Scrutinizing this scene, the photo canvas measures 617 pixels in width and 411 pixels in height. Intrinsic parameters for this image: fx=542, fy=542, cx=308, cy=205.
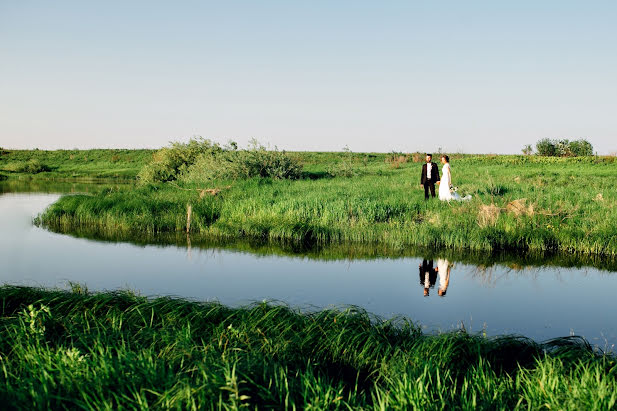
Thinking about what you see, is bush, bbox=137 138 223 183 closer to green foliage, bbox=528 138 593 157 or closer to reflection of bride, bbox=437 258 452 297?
reflection of bride, bbox=437 258 452 297

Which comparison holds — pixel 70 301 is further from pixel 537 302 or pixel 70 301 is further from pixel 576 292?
pixel 576 292

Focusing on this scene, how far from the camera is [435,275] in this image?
43.7 feet

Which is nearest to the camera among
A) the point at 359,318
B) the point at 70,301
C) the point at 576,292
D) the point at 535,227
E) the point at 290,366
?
the point at 290,366

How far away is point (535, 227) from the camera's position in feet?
54.4

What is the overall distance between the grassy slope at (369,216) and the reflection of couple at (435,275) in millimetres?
2048

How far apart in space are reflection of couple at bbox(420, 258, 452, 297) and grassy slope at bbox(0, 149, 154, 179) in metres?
52.4

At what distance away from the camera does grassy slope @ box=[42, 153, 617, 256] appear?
640 inches

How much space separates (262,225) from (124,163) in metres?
63.4

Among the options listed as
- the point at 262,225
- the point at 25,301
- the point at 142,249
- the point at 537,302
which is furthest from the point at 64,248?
the point at 537,302

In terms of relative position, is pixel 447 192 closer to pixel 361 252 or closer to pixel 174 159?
pixel 361 252

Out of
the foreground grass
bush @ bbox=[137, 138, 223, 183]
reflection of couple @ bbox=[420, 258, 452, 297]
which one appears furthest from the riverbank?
the foreground grass

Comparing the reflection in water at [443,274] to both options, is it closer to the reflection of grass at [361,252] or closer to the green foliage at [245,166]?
the reflection of grass at [361,252]

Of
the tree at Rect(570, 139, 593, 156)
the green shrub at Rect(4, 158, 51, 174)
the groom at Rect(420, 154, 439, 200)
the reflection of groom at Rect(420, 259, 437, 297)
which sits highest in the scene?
the tree at Rect(570, 139, 593, 156)

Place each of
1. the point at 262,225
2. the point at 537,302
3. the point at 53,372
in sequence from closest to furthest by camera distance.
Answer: the point at 53,372 → the point at 537,302 → the point at 262,225
